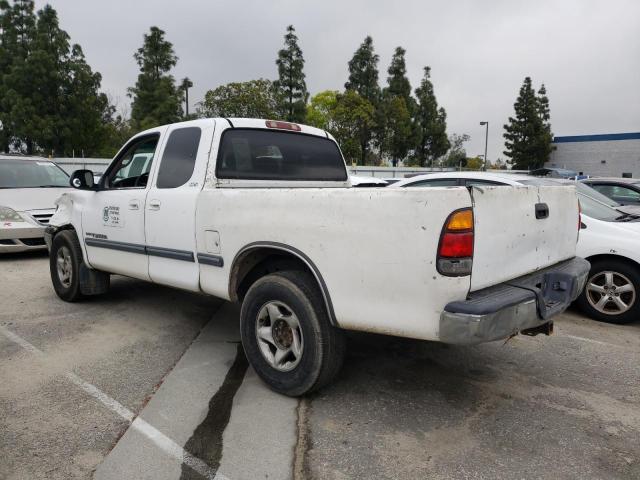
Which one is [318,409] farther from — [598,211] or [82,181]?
[598,211]

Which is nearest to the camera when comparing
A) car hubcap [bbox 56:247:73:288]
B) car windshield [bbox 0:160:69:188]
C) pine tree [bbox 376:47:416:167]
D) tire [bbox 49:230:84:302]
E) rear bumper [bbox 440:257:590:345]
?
rear bumper [bbox 440:257:590:345]

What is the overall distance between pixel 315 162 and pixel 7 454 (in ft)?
10.6

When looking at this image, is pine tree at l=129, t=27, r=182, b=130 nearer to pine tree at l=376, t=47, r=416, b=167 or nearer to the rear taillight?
pine tree at l=376, t=47, r=416, b=167

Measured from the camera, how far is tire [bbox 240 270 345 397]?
2967mm

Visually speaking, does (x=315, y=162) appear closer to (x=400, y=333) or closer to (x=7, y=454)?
(x=400, y=333)

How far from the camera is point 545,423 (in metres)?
2.96

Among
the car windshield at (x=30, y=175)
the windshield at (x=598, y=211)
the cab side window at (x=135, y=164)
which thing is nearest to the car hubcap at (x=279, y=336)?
the cab side window at (x=135, y=164)

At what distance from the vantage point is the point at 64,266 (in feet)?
18.1

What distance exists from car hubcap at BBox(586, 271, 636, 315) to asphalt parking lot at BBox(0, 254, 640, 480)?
0.28 meters

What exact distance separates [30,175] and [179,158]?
6792 millimetres

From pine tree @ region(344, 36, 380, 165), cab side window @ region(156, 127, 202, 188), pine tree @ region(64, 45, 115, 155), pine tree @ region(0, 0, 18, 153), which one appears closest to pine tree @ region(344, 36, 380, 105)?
pine tree @ region(344, 36, 380, 165)

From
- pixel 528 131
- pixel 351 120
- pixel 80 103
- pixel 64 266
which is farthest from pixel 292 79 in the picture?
pixel 64 266

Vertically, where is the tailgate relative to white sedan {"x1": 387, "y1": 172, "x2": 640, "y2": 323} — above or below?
above

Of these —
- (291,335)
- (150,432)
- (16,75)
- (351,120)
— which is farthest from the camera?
(351,120)
